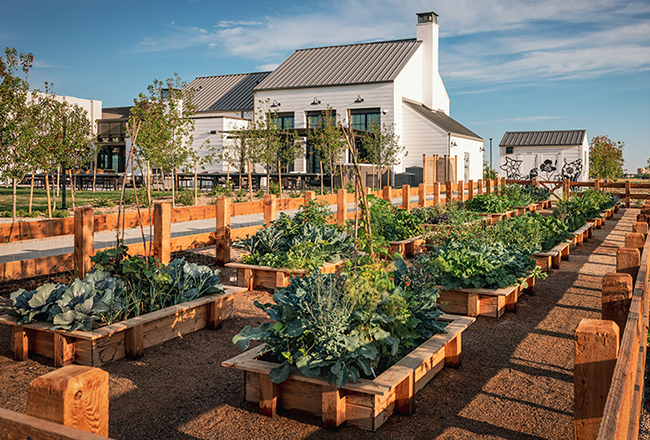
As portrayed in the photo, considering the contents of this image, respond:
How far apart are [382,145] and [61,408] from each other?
32.5 meters

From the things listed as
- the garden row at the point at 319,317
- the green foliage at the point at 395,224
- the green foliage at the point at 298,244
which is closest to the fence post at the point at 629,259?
the garden row at the point at 319,317

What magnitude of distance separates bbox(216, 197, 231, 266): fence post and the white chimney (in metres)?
33.7

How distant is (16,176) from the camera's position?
13.0m

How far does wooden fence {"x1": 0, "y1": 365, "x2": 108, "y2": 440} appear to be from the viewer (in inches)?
55.4

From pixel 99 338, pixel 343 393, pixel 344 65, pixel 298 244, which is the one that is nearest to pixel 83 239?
pixel 99 338

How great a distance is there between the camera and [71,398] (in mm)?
1424

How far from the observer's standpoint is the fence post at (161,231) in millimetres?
6195

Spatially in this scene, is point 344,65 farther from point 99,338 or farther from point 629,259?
point 629,259

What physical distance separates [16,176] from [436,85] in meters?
32.9

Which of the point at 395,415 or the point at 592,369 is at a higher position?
the point at 592,369

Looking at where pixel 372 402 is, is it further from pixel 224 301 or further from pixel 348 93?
pixel 348 93

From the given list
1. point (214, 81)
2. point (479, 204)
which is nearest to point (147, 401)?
point (479, 204)

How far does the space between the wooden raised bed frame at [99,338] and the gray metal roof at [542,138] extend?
52.4 m

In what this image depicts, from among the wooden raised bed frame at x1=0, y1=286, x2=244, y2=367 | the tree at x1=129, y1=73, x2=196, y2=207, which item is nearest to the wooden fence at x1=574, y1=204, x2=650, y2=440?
the wooden raised bed frame at x1=0, y1=286, x2=244, y2=367
